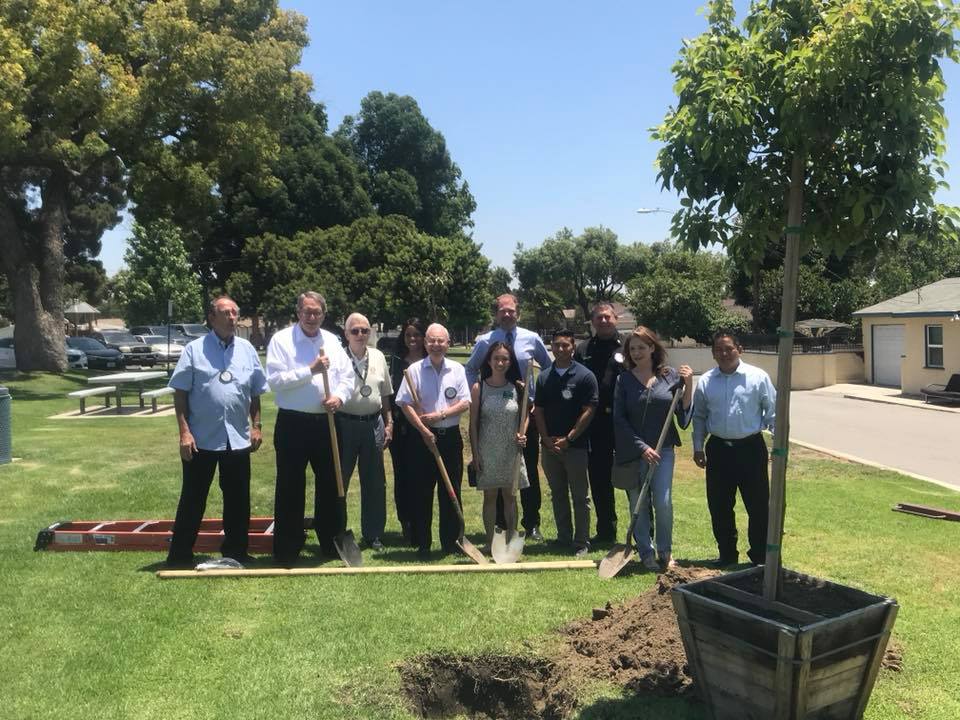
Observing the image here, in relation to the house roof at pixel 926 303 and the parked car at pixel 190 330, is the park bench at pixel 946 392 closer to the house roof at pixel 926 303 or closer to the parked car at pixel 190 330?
the house roof at pixel 926 303

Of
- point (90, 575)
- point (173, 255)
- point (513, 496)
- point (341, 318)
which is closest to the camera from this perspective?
point (90, 575)

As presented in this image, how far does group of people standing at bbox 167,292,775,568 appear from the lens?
227 inches

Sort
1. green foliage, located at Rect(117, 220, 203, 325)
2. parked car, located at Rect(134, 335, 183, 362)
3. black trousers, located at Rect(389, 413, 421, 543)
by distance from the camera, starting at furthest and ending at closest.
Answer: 1. green foliage, located at Rect(117, 220, 203, 325)
2. parked car, located at Rect(134, 335, 183, 362)
3. black trousers, located at Rect(389, 413, 421, 543)

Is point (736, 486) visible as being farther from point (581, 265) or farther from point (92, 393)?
point (581, 265)

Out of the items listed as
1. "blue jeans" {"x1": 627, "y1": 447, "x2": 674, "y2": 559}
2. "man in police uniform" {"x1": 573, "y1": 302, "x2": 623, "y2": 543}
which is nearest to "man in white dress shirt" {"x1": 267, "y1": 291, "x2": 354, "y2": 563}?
"man in police uniform" {"x1": 573, "y1": 302, "x2": 623, "y2": 543}

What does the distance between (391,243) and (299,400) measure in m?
37.2

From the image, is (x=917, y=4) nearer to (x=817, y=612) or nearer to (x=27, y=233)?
(x=817, y=612)

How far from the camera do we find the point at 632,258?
65.9 m

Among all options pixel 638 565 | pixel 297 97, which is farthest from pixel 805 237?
pixel 297 97

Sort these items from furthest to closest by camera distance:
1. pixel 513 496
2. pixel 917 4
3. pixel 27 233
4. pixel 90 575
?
1. pixel 27 233
2. pixel 513 496
3. pixel 90 575
4. pixel 917 4

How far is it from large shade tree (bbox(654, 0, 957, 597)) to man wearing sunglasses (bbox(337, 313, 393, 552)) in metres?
3.14

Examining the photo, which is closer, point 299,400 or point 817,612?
point 817,612

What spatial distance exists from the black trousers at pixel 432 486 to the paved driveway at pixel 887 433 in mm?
7200

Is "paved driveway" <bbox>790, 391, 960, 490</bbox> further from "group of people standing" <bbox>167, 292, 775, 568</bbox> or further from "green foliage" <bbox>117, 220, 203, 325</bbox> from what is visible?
"green foliage" <bbox>117, 220, 203, 325</bbox>
